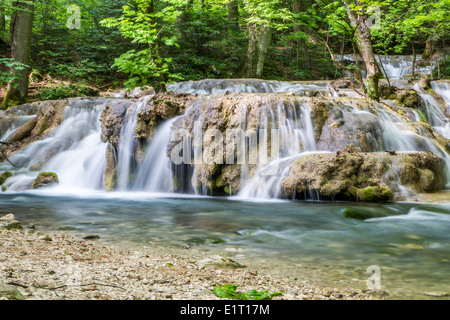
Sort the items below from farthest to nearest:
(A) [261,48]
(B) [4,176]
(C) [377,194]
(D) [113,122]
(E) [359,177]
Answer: (A) [261,48]
(B) [4,176]
(D) [113,122]
(E) [359,177]
(C) [377,194]

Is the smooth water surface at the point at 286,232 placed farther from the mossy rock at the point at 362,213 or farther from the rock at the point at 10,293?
the rock at the point at 10,293

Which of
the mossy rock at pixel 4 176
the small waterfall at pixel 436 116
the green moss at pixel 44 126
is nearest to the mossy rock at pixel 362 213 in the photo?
the small waterfall at pixel 436 116

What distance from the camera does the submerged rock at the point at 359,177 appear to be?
682 centimetres

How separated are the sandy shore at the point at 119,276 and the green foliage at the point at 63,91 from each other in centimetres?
1309

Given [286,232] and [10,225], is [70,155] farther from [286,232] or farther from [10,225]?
[286,232]

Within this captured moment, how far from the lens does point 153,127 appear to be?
909 centimetres

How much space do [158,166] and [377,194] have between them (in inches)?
199

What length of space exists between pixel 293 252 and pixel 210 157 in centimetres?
451

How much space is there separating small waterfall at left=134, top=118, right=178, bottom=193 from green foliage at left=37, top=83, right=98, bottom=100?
8.18 metres

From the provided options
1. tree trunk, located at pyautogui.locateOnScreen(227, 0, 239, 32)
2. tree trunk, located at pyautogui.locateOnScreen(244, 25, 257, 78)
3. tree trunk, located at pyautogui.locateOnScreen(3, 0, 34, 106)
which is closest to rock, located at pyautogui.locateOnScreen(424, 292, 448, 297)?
tree trunk, located at pyautogui.locateOnScreen(3, 0, 34, 106)

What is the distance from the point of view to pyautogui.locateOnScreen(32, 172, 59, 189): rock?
934 centimetres

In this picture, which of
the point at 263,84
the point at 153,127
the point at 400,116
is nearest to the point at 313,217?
the point at 153,127

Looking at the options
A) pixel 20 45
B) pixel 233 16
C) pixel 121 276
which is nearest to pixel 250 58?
pixel 233 16

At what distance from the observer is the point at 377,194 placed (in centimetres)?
Result: 672
